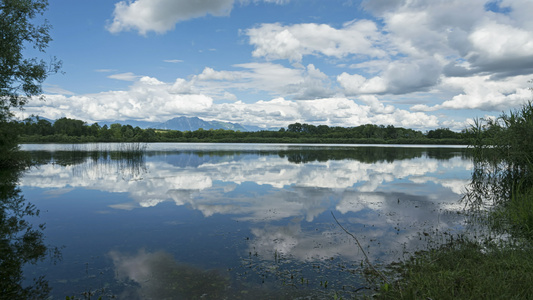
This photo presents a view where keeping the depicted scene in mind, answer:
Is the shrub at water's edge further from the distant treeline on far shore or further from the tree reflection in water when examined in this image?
the distant treeline on far shore

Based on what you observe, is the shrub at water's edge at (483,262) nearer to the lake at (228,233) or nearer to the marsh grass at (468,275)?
the marsh grass at (468,275)

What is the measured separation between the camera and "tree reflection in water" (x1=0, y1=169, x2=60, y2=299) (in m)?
6.31

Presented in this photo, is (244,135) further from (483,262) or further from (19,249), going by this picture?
(483,262)

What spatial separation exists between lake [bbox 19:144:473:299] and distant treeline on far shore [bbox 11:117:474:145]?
9560 cm

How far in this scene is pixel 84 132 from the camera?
137 metres

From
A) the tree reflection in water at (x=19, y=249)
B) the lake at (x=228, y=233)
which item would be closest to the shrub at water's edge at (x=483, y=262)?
the lake at (x=228, y=233)

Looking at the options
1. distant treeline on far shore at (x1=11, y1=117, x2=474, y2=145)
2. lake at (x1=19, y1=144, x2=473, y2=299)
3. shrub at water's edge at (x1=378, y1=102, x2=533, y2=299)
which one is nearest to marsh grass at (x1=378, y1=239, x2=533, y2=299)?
shrub at water's edge at (x1=378, y1=102, x2=533, y2=299)

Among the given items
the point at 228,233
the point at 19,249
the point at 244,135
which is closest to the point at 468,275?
the point at 228,233

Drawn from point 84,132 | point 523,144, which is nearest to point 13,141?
point 523,144

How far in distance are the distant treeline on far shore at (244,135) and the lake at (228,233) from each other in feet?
314

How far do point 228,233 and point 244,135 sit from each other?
15283 centimetres

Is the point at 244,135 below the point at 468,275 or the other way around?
the other way around

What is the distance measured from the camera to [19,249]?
340 inches

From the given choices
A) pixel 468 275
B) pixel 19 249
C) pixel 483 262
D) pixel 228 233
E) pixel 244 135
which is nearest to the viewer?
pixel 468 275
